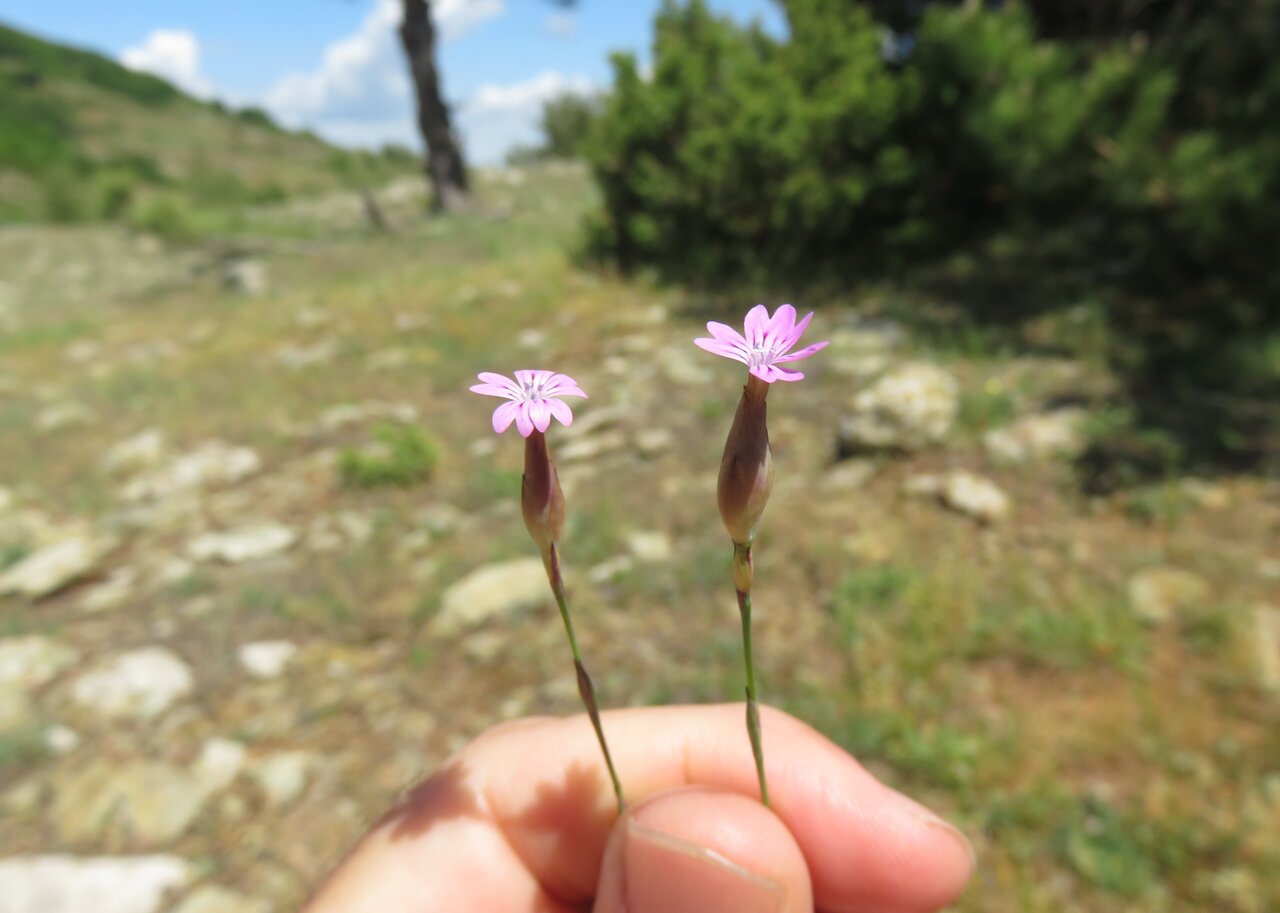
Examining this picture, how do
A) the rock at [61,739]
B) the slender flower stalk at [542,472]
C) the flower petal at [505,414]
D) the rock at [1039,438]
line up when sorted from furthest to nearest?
the rock at [1039,438] → the rock at [61,739] → the slender flower stalk at [542,472] → the flower petal at [505,414]

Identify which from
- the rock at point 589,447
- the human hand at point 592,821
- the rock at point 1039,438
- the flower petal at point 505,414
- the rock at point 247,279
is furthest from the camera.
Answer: the rock at point 247,279

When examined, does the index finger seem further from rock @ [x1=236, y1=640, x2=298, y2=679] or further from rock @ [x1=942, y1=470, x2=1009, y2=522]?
rock @ [x1=942, y1=470, x2=1009, y2=522]

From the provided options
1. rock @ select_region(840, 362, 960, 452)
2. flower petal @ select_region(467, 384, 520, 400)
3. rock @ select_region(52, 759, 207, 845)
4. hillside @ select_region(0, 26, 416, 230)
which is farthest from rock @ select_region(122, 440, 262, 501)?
hillside @ select_region(0, 26, 416, 230)

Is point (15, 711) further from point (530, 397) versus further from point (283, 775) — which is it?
point (530, 397)

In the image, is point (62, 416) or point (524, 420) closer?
point (524, 420)

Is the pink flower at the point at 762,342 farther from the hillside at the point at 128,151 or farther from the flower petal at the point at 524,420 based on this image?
the hillside at the point at 128,151

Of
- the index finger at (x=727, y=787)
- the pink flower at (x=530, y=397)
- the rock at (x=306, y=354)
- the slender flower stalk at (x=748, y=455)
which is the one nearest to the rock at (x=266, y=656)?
the index finger at (x=727, y=787)

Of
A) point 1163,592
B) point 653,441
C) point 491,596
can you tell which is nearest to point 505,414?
point 491,596
